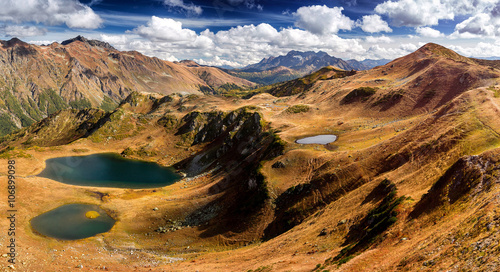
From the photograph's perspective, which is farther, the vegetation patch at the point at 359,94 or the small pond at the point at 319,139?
the vegetation patch at the point at 359,94

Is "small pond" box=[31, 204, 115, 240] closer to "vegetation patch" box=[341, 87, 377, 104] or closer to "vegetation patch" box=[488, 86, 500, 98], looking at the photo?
"vegetation patch" box=[488, 86, 500, 98]

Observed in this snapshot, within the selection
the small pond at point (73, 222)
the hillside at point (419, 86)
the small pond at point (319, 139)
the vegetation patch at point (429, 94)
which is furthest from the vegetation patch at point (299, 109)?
the small pond at point (73, 222)

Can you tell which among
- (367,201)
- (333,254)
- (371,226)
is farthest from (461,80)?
(333,254)

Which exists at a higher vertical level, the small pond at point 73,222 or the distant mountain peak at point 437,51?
the distant mountain peak at point 437,51

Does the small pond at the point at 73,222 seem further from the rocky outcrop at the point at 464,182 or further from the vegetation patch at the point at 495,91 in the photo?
the vegetation patch at the point at 495,91

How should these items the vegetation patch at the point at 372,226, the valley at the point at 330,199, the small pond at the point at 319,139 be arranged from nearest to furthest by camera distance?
the valley at the point at 330,199 → the vegetation patch at the point at 372,226 → the small pond at the point at 319,139

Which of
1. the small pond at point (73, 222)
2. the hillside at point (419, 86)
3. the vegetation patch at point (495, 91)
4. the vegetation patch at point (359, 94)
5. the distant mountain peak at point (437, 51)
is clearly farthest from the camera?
the distant mountain peak at point (437, 51)
